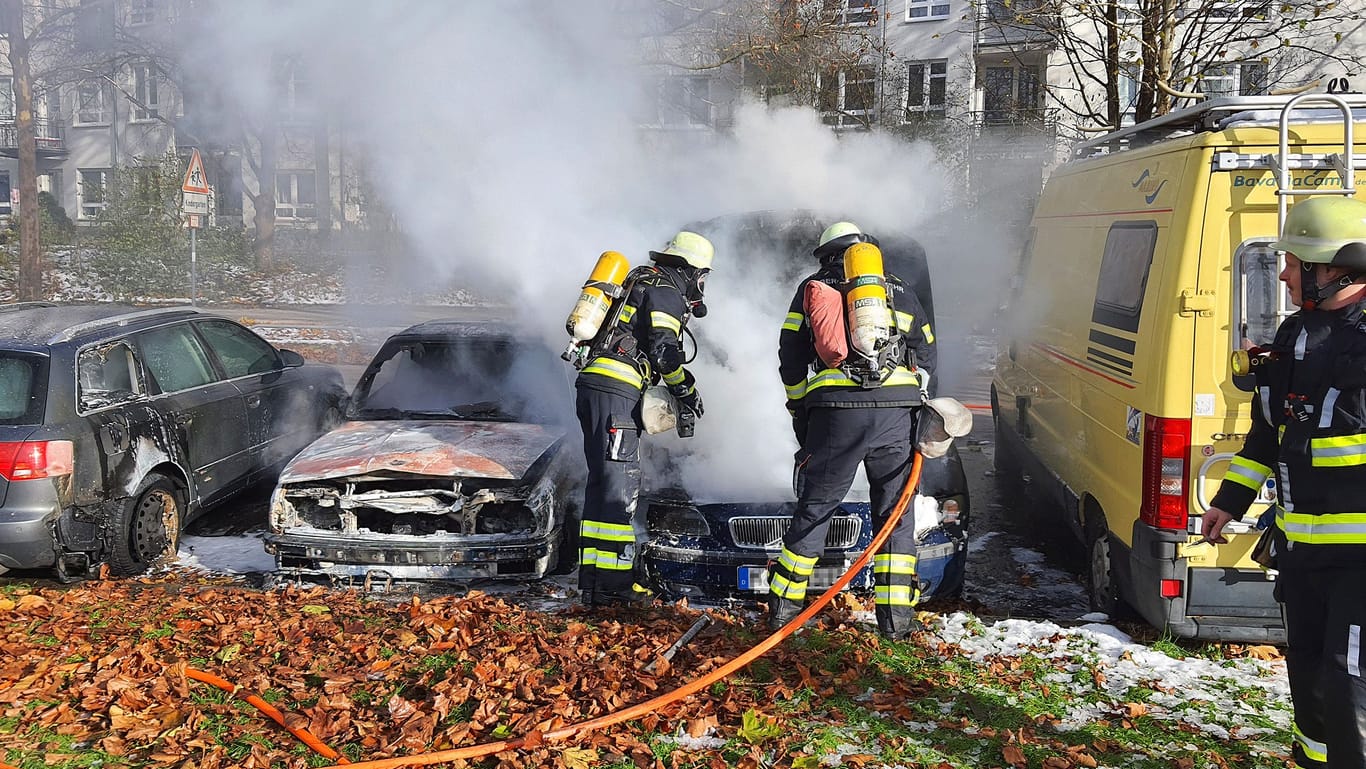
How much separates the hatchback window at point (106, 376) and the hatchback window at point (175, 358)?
0.58 ft

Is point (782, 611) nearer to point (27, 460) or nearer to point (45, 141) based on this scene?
point (27, 460)

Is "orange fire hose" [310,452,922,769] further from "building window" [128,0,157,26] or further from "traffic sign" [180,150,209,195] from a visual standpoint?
"traffic sign" [180,150,209,195]

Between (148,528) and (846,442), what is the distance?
4502 mm

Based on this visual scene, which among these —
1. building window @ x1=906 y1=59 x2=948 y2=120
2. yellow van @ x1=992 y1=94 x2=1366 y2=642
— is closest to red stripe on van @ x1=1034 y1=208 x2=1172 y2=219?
yellow van @ x1=992 y1=94 x2=1366 y2=642

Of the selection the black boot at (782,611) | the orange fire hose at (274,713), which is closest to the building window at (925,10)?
the black boot at (782,611)

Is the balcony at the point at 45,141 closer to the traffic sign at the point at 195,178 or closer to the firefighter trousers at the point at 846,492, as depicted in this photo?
the traffic sign at the point at 195,178

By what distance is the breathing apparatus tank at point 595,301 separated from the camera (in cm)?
527

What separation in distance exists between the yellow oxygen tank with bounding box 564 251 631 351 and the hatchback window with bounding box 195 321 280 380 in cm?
350

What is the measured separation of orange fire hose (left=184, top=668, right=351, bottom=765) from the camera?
3.51m

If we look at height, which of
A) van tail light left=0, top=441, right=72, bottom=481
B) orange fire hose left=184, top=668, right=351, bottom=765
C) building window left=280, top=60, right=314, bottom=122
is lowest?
A: orange fire hose left=184, top=668, right=351, bottom=765

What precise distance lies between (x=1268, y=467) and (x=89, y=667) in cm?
476

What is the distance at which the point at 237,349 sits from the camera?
25.2ft

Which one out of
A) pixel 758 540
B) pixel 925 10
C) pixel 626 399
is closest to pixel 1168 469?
pixel 758 540

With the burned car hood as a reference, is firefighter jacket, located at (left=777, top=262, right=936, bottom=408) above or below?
above
